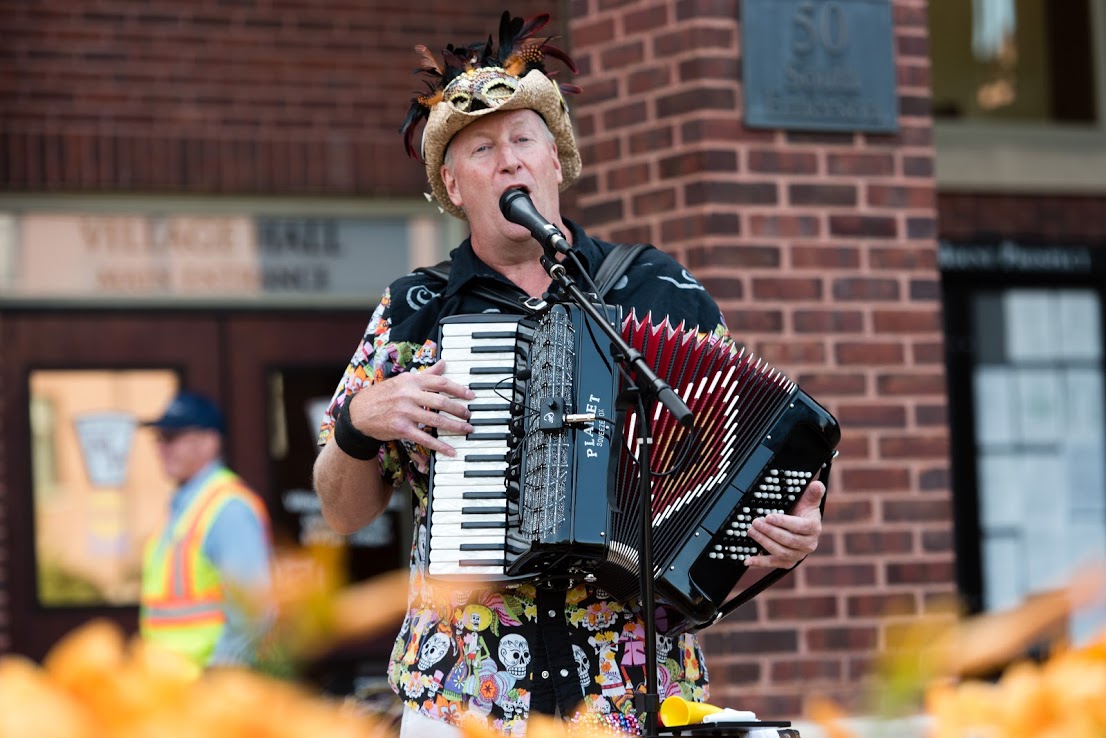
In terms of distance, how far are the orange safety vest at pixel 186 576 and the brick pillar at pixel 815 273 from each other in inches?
65.4

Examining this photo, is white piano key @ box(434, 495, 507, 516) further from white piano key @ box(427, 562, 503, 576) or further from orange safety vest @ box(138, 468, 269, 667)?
orange safety vest @ box(138, 468, 269, 667)

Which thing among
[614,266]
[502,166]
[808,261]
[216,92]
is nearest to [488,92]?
[502,166]

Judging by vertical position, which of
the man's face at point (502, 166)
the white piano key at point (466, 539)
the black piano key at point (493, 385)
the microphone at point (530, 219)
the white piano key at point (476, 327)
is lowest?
the white piano key at point (466, 539)

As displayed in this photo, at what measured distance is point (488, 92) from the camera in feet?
9.70

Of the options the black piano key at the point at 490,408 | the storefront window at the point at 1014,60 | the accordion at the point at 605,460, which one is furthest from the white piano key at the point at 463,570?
the storefront window at the point at 1014,60

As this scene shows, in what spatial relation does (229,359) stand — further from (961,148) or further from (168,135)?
(961,148)

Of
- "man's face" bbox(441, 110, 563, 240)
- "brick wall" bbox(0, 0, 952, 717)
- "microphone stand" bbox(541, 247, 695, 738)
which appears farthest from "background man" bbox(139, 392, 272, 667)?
"microphone stand" bbox(541, 247, 695, 738)

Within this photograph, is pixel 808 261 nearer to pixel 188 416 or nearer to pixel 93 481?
pixel 188 416

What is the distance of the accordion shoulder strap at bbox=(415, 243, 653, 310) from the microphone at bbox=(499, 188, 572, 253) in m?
0.20

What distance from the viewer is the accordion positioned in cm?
267

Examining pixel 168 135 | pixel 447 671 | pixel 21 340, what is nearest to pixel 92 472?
pixel 21 340

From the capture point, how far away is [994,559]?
737 centimetres

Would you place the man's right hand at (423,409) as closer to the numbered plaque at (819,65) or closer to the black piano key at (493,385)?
the black piano key at (493,385)

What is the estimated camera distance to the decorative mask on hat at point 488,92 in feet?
9.72
